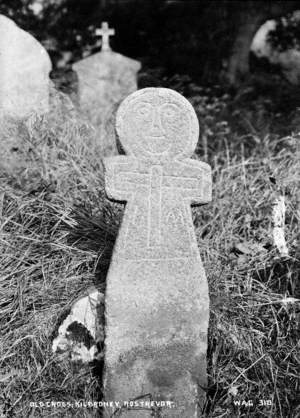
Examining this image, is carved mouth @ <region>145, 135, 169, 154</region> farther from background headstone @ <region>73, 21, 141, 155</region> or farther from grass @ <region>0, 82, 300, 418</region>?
background headstone @ <region>73, 21, 141, 155</region>

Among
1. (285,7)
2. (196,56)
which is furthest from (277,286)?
(196,56)

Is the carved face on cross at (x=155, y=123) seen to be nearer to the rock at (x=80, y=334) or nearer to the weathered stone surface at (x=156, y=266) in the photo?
the weathered stone surface at (x=156, y=266)

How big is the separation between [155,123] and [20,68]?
266cm

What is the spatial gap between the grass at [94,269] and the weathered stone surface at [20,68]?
2.09 ft

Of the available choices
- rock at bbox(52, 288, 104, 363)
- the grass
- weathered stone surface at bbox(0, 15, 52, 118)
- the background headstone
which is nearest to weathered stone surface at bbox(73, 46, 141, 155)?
the background headstone

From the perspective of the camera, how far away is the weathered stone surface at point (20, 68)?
4648 mm

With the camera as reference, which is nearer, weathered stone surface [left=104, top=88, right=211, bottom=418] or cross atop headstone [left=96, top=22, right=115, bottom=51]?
weathered stone surface [left=104, top=88, right=211, bottom=418]

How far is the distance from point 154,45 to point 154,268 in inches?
299

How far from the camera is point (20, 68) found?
4.70 metres

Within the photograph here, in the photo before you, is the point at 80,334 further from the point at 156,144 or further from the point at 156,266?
the point at 156,144

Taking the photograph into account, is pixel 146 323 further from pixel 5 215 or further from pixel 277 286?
pixel 5 215

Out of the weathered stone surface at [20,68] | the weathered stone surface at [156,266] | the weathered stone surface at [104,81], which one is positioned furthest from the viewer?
the weathered stone surface at [104,81]

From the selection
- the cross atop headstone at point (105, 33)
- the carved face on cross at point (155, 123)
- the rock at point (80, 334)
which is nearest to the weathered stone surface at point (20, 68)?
the cross atop headstone at point (105, 33)

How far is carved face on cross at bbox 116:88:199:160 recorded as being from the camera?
249 cm
